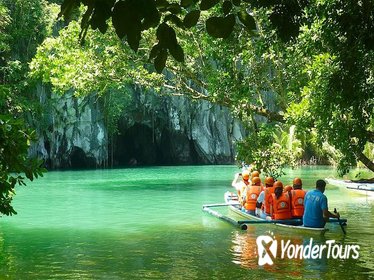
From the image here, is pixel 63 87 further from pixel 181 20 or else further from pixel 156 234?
pixel 181 20

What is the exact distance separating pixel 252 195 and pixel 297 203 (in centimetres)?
171

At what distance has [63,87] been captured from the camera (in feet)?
57.7

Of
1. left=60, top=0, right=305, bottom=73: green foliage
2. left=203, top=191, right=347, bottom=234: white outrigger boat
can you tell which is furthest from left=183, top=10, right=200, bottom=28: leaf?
left=203, top=191, right=347, bottom=234: white outrigger boat

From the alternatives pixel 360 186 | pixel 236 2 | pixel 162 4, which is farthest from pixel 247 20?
pixel 360 186

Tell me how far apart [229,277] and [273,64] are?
7.27 metres

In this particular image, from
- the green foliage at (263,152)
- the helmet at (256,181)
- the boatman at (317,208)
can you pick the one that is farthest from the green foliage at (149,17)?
the green foliage at (263,152)

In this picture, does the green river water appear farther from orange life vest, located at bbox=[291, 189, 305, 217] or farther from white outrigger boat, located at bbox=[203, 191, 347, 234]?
orange life vest, located at bbox=[291, 189, 305, 217]

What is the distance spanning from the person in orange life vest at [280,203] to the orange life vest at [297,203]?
87mm

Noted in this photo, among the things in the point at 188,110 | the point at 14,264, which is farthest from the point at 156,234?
the point at 188,110

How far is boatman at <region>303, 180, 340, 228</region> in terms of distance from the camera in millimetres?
9836

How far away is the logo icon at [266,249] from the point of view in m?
8.52

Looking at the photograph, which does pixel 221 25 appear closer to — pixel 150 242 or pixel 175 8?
pixel 175 8

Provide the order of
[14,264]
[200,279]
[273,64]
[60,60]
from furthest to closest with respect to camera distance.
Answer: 1. [60,60]
2. [273,64]
3. [14,264]
4. [200,279]

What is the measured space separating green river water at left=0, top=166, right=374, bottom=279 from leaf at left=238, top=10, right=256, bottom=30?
18.8 feet
